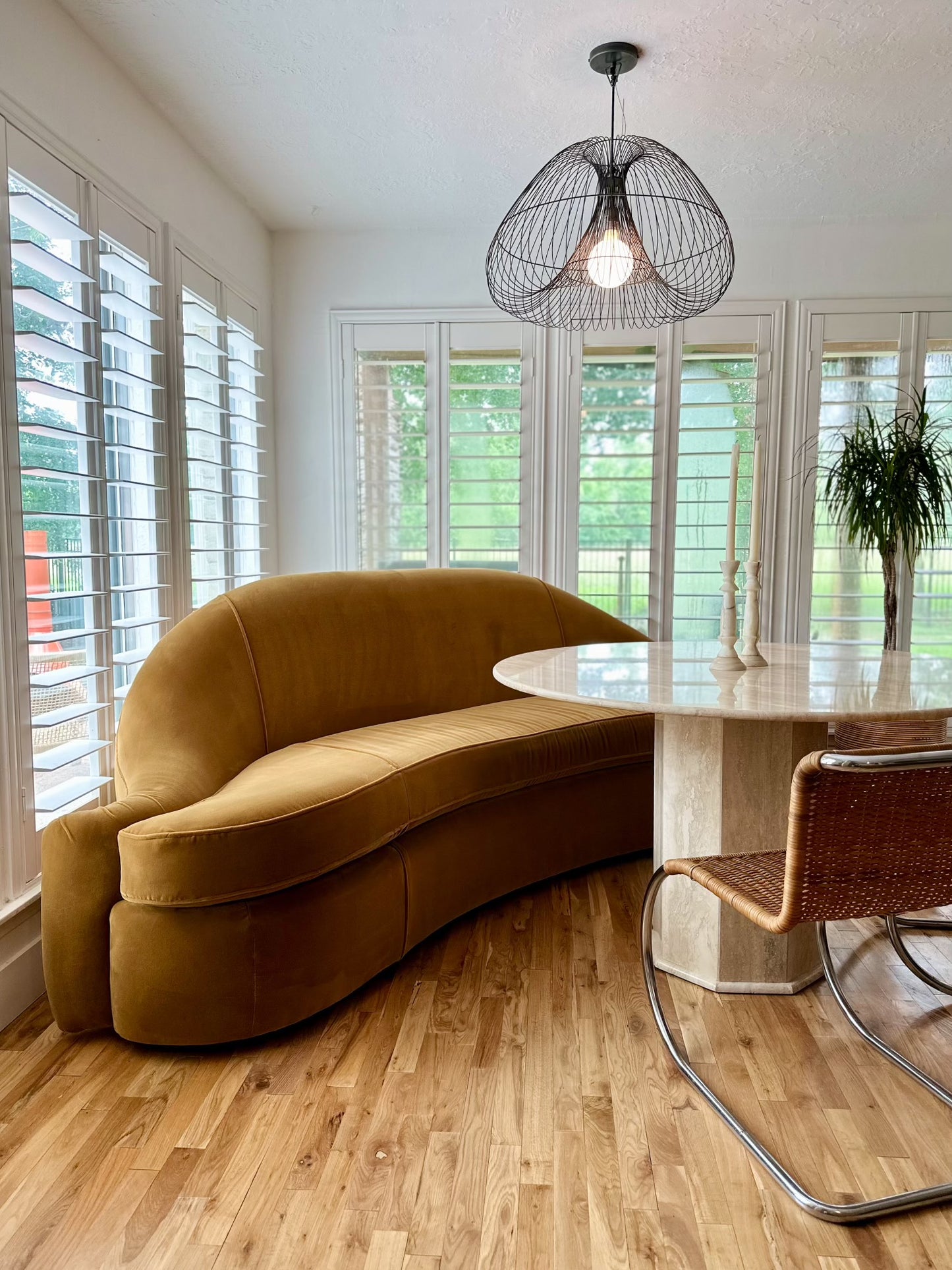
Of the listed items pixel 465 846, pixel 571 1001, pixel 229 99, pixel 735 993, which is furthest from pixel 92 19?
pixel 735 993

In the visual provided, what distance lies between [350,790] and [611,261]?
4.88ft

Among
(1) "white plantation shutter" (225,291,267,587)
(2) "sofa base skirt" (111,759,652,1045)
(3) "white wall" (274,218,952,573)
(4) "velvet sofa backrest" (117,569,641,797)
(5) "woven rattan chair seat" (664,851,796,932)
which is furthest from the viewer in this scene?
(3) "white wall" (274,218,952,573)

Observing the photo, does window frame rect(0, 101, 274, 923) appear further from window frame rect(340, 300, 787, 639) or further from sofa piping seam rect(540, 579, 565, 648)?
sofa piping seam rect(540, 579, 565, 648)

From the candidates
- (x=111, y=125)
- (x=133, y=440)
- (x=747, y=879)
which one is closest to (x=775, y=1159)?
(x=747, y=879)

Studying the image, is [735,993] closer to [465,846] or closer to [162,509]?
[465,846]

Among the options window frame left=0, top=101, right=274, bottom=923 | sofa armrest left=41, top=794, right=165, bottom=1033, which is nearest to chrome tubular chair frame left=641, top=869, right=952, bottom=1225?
sofa armrest left=41, top=794, right=165, bottom=1033

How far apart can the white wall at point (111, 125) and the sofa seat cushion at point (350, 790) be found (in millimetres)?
1646

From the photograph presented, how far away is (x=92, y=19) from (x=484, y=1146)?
2716 mm

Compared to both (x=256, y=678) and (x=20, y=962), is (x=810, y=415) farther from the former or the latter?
(x=20, y=962)

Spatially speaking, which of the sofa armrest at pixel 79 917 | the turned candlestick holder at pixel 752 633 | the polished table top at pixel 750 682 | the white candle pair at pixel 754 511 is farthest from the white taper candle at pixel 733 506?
the sofa armrest at pixel 79 917

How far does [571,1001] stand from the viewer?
6.50ft

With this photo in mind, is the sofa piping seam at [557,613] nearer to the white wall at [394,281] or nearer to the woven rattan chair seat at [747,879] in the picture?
the white wall at [394,281]

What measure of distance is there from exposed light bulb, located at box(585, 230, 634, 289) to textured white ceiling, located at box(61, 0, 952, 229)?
1.77 ft

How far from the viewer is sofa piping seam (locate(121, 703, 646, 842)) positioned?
175cm
